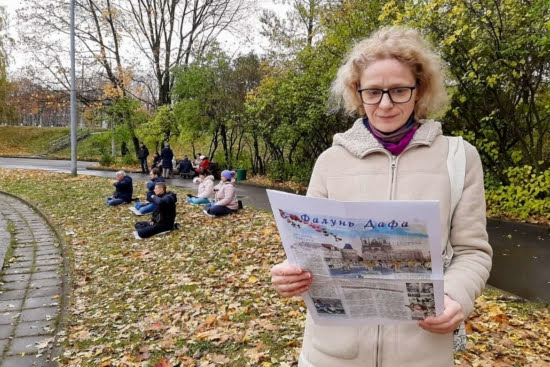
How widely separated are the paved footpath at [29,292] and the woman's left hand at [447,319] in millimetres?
4271

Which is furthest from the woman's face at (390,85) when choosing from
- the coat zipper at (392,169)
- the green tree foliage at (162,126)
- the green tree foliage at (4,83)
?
the green tree foliage at (4,83)

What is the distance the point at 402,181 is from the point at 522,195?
9.73 meters

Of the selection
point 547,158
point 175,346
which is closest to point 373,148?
point 175,346

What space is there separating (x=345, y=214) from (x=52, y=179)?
19661 millimetres

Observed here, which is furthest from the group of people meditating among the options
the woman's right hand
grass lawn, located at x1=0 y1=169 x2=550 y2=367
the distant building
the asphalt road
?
the distant building

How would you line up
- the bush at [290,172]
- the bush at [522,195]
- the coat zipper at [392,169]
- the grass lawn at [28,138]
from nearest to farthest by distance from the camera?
the coat zipper at [392,169] < the bush at [522,195] < the bush at [290,172] < the grass lawn at [28,138]

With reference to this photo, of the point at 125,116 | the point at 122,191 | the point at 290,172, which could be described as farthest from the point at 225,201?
the point at 125,116

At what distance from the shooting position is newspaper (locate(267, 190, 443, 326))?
1.22m

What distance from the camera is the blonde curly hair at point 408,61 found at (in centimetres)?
152

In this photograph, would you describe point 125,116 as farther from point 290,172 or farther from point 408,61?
point 408,61

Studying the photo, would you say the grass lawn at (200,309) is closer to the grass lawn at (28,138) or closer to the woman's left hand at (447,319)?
→ the woman's left hand at (447,319)

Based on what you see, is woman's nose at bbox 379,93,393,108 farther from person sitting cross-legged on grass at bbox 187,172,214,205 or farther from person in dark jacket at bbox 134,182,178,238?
person sitting cross-legged on grass at bbox 187,172,214,205

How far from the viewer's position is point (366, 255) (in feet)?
4.37

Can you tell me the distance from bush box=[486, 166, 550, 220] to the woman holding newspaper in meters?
9.14
